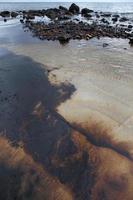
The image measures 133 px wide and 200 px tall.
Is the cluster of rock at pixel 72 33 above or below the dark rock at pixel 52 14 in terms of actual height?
above

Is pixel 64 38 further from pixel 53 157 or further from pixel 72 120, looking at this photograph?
pixel 53 157

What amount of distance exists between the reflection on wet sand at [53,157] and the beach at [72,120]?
1.3 inches

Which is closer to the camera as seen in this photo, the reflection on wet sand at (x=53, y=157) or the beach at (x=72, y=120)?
the reflection on wet sand at (x=53, y=157)

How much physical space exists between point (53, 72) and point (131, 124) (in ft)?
26.4

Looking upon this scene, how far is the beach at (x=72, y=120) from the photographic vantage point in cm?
866

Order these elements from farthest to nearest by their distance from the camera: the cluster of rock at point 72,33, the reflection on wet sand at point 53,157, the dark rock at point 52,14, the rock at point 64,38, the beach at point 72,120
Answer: the dark rock at point 52,14 → the cluster of rock at point 72,33 → the rock at point 64,38 → the beach at point 72,120 → the reflection on wet sand at point 53,157

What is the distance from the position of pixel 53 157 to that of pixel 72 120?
272 centimetres

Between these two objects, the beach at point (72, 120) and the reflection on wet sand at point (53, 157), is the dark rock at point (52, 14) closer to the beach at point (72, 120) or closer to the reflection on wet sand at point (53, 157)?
the beach at point (72, 120)

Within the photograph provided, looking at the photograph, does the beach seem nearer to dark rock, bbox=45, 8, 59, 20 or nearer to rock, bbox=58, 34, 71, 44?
rock, bbox=58, 34, 71, 44

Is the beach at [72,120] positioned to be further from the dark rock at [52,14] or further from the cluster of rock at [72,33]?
the dark rock at [52,14]

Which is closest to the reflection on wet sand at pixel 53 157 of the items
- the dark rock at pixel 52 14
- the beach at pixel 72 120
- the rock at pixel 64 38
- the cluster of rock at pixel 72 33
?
the beach at pixel 72 120

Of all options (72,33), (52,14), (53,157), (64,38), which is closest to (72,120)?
(53,157)

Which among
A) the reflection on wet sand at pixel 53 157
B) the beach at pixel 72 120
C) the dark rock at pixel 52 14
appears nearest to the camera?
the reflection on wet sand at pixel 53 157

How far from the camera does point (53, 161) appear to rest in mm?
9500
